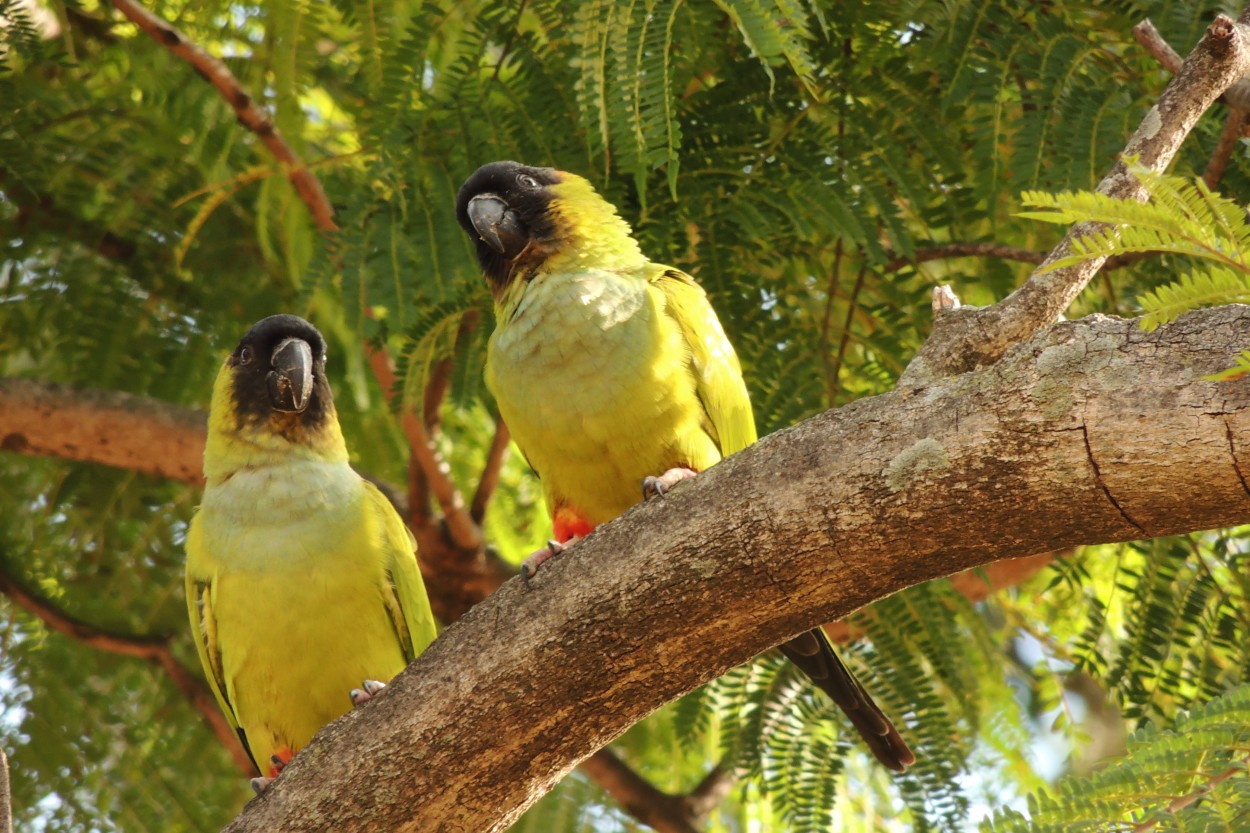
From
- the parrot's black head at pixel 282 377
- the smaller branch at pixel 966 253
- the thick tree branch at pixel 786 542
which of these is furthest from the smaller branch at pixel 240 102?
the thick tree branch at pixel 786 542

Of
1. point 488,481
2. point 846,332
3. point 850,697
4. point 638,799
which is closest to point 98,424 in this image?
point 488,481

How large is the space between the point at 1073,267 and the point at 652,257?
2301 millimetres

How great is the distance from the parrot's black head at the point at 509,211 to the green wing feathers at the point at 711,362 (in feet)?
1.71

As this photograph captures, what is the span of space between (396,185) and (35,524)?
135 inches

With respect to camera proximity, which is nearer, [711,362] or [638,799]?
[711,362]

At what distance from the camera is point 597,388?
13.5ft

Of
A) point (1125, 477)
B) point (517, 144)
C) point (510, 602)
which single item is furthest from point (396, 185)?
point (1125, 477)

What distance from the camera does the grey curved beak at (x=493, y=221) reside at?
15.0 feet

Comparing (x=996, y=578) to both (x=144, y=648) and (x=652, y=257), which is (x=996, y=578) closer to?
(x=652, y=257)

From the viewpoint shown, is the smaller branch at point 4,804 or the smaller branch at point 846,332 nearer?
the smaller branch at point 4,804

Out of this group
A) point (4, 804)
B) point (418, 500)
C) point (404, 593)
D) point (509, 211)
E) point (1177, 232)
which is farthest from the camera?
point (418, 500)

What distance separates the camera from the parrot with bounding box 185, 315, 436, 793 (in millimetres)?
4316

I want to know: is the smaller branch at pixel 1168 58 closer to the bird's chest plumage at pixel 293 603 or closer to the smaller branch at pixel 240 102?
the bird's chest plumage at pixel 293 603

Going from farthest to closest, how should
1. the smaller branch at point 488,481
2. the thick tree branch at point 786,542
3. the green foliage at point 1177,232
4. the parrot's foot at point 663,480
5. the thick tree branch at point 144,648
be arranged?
the smaller branch at point 488,481 < the thick tree branch at point 144,648 < the parrot's foot at point 663,480 < the thick tree branch at point 786,542 < the green foliage at point 1177,232
